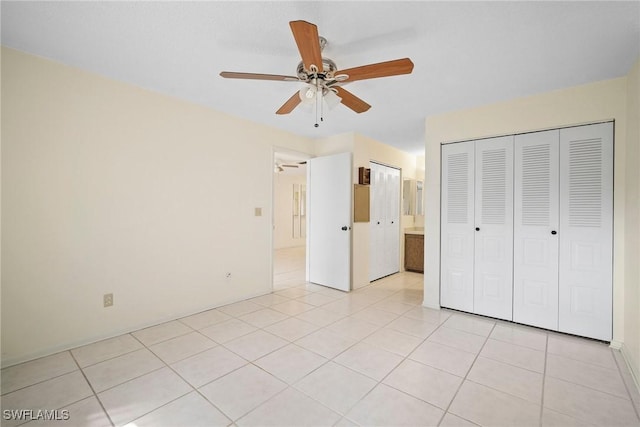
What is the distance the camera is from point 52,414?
169 cm

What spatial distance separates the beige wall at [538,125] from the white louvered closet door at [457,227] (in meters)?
0.08

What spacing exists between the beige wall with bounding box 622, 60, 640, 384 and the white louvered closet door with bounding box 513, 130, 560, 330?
1.58 feet

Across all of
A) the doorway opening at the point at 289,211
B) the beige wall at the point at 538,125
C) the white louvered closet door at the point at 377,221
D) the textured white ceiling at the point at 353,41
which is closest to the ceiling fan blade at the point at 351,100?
the textured white ceiling at the point at 353,41

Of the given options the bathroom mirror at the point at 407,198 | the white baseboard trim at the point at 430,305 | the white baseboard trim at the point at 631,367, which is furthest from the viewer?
the bathroom mirror at the point at 407,198

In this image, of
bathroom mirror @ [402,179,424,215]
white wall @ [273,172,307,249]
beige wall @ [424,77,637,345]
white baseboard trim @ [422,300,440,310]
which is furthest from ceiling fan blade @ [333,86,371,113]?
white wall @ [273,172,307,249]

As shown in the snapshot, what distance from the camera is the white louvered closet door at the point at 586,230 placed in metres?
2.61

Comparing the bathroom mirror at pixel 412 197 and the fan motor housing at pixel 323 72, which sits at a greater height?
the fan motor housing at pixel 323 72

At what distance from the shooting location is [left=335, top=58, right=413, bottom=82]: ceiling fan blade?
176 cm

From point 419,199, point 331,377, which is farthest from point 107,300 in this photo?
point 419,199

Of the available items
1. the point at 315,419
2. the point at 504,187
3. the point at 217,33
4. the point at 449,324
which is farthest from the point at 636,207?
the point at 217,33

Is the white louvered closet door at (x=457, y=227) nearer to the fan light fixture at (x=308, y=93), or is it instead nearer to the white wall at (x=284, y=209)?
the fan light fixture at (x=308, y=93)

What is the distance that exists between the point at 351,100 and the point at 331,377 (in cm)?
213

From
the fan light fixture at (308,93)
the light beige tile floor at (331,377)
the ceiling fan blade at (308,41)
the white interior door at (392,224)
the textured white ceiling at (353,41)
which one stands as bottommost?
the light beige tile floor at (331,377)

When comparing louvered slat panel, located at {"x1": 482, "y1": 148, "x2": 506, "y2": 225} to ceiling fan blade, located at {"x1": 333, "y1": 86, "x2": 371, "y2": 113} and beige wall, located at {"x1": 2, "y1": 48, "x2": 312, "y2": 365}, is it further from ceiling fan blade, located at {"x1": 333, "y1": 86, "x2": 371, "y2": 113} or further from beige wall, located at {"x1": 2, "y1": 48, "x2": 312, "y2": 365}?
beige wall, located at {"x1": 2, "y1": 48, "x2": 312, "y2": 365}
